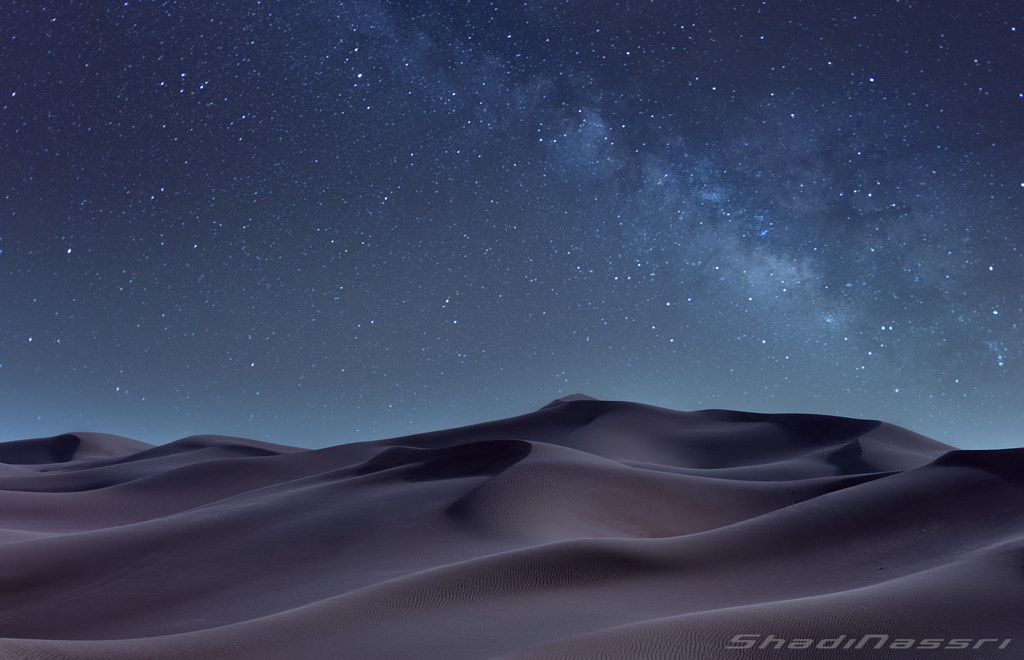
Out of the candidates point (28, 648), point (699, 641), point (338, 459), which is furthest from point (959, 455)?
point (338, 459)

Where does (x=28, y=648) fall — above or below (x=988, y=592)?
above

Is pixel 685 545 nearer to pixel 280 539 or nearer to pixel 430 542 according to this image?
pixel 430 542

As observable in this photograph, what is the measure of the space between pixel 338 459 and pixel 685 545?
17.7m

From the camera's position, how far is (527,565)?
21.2 ft

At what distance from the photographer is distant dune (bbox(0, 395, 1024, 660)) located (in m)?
4.27

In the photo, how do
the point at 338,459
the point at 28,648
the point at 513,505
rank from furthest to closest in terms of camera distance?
the point at 338,459
the point at 513,505
the point at 28,648

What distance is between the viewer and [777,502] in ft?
42.5

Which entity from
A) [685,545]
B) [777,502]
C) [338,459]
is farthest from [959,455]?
[338,459]

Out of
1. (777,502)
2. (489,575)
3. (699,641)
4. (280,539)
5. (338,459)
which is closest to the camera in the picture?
(699,641)

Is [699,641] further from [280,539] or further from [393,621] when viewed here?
[280,539]

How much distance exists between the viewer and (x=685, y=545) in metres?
7.49

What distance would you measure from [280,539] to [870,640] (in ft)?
28.2

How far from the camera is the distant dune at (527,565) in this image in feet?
14.0

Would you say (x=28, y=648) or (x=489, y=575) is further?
(x=489, y=575)
